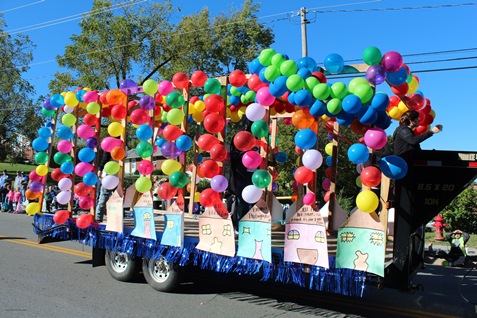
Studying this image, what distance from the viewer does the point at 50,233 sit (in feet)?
25.9

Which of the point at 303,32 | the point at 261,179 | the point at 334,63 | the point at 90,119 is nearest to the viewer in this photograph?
the point at 261,179

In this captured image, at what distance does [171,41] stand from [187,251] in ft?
71.0

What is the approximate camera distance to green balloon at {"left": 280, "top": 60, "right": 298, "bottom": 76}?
17.5 feet

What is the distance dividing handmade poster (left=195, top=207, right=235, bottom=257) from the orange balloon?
180cm

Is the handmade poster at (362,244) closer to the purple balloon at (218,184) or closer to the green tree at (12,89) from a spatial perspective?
the purple balloon at (218,184)

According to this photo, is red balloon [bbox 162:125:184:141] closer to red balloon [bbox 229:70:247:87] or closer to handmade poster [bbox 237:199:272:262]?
red balloon [bbox 229:70:247:87]

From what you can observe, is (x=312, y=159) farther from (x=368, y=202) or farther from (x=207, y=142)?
(x=207, y=142)

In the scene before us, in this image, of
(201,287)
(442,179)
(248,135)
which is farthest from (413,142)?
(201,287)

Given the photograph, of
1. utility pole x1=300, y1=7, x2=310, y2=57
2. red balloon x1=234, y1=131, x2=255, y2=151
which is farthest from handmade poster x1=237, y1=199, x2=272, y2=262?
utility pole x1=300, y1=7, x2=310, y2=57

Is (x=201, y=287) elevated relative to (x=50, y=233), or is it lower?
lower

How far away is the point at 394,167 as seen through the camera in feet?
14.8

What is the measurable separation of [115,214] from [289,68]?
3.35 metres

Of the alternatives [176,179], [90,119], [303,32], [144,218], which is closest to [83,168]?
[90,119]

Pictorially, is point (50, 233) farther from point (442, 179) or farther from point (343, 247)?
point (442, 179)
